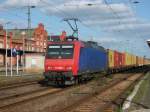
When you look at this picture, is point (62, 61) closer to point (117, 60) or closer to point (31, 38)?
point (117, 60)

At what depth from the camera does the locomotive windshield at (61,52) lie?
27.1m

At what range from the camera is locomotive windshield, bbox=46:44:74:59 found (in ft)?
88.8

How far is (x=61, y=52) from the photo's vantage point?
89.4ft

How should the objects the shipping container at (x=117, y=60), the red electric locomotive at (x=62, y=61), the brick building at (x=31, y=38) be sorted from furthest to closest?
1. the brick building at (x=31, y=38)
2. the shipping container at (x=117, y=60)
3. the red electric locomotive at (x=62, y=61)

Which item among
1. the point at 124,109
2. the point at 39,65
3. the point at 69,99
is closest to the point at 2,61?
the point at 39,65

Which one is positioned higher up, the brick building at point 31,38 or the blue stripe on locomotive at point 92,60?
the brick building at point 31,38

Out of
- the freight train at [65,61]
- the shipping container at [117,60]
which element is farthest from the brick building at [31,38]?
the freight train at [65,61]

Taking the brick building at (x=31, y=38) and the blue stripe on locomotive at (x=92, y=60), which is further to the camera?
the brick building at (x=31, y=38)

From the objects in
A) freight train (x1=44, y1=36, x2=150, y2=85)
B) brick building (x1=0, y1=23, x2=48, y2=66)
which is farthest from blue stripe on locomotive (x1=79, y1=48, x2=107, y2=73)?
brick building (x1=0, y1=23, x2=48, y2=66)

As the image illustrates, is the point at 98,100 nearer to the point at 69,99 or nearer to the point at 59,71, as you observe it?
the point at 69,99

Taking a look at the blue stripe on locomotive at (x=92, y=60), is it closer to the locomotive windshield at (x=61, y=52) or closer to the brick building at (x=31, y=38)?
the locomotive windshield at (x=61, y=52)

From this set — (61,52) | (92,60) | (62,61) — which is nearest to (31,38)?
(92,60)

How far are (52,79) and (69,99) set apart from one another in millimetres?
7554

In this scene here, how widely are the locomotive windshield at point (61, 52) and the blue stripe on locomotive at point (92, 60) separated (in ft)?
3.45
